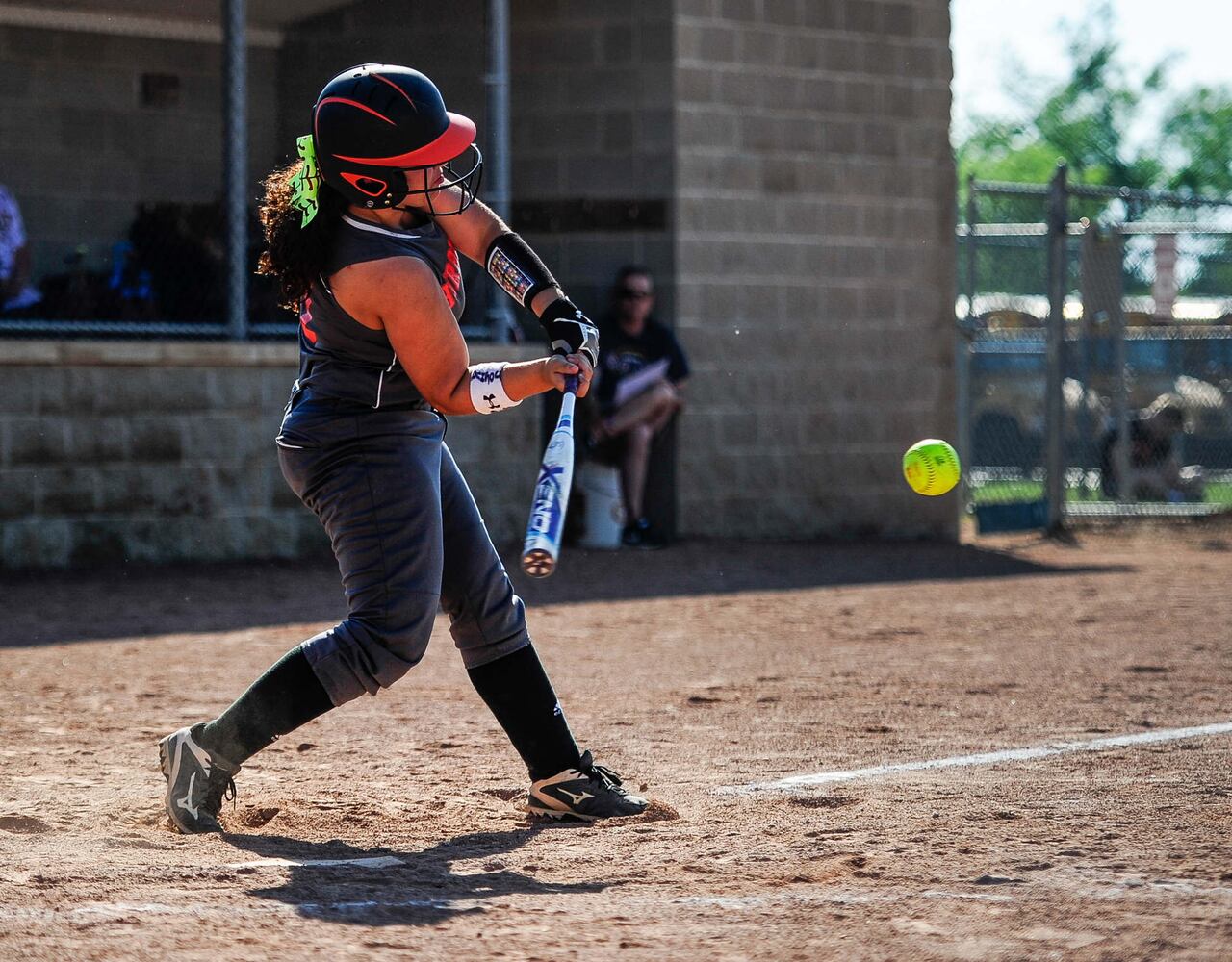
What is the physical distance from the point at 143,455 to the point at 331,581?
1.45m

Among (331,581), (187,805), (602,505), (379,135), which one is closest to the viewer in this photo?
(379,135)

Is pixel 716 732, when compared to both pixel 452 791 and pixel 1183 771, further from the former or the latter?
pixel 1183 771

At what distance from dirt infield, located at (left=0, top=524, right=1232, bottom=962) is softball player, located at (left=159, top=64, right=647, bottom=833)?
292mm

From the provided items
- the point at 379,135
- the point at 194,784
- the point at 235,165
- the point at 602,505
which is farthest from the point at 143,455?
the point at 379,135

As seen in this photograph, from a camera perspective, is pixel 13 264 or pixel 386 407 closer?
pixel 386 407

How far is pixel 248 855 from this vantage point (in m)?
4.34

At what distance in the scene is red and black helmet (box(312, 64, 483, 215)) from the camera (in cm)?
437

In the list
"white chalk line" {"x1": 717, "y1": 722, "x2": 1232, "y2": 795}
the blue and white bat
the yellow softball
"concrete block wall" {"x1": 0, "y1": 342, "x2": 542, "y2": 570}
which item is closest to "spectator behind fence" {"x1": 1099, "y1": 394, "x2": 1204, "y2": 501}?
"concrete block wall" {"x1": 0, "y1": 342, "x2": 542, "y2": 570}

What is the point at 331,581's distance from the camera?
10.4 m

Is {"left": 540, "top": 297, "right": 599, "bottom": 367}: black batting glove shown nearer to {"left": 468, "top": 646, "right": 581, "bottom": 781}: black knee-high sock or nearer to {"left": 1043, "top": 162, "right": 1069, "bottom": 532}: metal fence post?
{"left": 468, "top": 646, "right": 581, "bottom": 781}: black knee-high sock

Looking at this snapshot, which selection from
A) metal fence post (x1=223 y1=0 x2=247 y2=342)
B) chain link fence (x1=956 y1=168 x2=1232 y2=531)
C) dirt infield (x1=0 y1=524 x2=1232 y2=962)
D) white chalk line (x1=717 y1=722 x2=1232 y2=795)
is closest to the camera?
dirt infield (x1=0 y1=524 x2=1232 y2=962)

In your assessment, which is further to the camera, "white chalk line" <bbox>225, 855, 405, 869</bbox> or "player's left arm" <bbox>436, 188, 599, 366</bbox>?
"player's left arm" <bbox>436, 188, 599, 366</bbox>

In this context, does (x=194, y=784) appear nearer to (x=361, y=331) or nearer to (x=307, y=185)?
(x=361, y=331)

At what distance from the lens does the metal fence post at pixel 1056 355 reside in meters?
13.5
